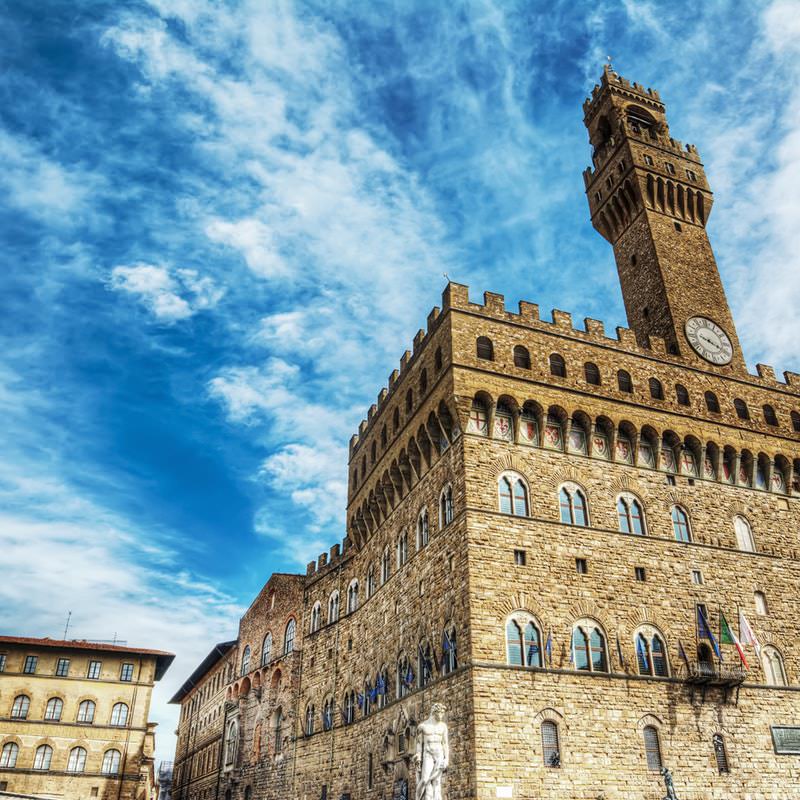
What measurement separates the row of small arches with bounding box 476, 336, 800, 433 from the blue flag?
8.30 m

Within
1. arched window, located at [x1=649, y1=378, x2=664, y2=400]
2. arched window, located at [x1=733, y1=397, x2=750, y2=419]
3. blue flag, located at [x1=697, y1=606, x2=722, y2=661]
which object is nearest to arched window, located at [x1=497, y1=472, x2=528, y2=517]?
blue flag, located at [x1=697, y1=606, x2=722, y2=661]

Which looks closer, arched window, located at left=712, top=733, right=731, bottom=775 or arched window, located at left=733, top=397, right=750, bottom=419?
arched window, located at left=712, top=733, right=731, bottom=775

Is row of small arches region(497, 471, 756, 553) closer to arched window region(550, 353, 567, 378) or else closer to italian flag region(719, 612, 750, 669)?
italian flag region(719, 612, 750, 669)

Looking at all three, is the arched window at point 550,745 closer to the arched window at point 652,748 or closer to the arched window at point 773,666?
the arched window at point 652,748

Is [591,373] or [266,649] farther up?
[591,373]

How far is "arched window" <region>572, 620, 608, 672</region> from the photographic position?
Answer: 24.3 m

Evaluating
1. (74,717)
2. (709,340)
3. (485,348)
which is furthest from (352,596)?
(74,717)

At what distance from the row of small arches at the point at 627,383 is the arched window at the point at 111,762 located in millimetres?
34058

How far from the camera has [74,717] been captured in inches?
1784

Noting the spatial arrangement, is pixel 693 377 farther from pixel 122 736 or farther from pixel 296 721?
pixel 122 736

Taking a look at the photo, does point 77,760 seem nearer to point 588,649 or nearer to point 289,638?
point 289,638

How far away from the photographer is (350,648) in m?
34.8

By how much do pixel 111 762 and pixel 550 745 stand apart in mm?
32345

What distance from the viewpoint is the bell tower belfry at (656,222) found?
33891mm
